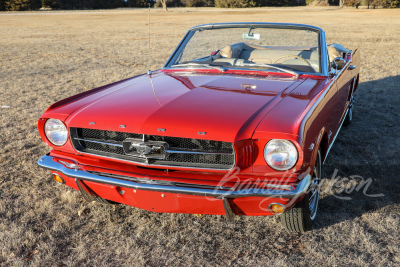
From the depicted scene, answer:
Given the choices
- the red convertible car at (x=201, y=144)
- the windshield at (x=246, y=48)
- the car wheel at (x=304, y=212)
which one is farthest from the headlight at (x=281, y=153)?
the windshield at (x=246, y=48)

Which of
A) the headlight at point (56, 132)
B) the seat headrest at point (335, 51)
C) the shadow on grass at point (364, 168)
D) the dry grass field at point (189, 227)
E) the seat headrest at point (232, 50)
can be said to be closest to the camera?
the dry grass field at point (189, 227)

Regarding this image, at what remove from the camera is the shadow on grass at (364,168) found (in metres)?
3.06

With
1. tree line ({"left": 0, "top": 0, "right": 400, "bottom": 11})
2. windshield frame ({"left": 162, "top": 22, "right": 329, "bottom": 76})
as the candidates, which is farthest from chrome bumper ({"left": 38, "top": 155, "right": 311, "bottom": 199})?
tree line ({"left": 0, "top": 0, "right": 400, "bottom": 11})

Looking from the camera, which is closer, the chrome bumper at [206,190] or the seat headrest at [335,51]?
the chrome bumper at [206,190]

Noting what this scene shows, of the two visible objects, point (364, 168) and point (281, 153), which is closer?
point (281, 153)

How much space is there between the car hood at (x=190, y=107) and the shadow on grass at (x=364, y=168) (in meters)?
1.03

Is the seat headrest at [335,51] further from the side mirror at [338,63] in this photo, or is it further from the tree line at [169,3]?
the tree line at [169,3]

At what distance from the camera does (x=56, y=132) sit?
107 inches

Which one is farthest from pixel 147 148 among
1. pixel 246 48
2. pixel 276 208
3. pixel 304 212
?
pixel 246 48

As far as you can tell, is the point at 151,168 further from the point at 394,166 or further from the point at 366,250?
the point at 394,166

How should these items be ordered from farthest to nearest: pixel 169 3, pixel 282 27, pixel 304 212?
pixel 169 3
pixel 282 27
pixel 304 212

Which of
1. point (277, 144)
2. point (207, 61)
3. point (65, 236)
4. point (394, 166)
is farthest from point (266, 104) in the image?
point (394, 166)

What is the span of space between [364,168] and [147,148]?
2436 millimetres

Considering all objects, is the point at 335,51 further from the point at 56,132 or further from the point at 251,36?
the point at 56,132
